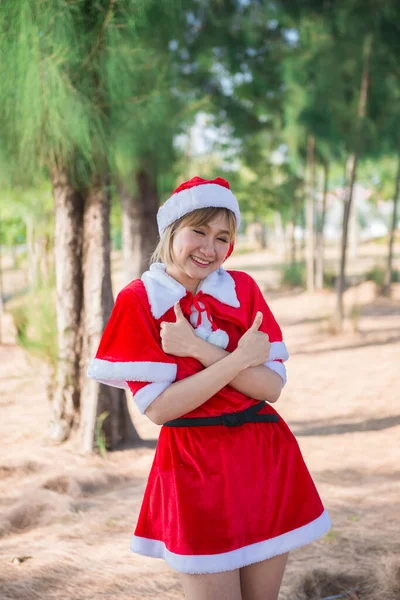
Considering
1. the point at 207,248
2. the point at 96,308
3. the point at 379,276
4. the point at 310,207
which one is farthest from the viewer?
the point at 379,276

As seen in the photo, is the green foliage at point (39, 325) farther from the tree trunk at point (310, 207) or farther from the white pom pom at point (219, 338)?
the tree trunk at point (310, 207)

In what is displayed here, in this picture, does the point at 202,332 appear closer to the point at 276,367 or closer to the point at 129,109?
the point at 276,367

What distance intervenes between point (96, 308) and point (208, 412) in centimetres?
273

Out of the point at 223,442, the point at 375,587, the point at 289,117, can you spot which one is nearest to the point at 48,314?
the point at 375,587

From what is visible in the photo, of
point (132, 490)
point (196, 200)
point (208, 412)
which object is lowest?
point (132, 490)

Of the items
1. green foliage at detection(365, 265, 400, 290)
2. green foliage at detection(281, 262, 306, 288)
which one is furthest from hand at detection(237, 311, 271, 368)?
green foliage at detection(281, 262, 306, 288)

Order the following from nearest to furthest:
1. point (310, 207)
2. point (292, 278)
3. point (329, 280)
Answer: point (310, 207) < point (329, 280) < point (292, 278)

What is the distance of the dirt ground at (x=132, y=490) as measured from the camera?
2.49 metres

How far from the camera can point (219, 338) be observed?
1.50 meters

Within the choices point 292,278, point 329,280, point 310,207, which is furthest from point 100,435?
point 292,278

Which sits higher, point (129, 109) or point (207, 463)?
point (129, 109)

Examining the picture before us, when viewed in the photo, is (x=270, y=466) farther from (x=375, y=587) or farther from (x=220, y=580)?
(x=375, y=587)

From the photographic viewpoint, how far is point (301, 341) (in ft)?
28.7

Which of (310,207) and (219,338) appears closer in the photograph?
(219,338)
